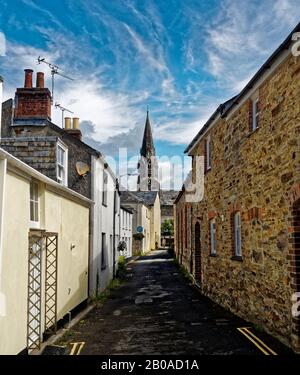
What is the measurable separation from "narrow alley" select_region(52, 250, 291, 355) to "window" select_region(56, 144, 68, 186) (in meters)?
4.59

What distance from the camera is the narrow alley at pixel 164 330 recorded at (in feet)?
28.7

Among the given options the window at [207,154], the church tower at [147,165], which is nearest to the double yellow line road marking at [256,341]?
the window at [207,154]

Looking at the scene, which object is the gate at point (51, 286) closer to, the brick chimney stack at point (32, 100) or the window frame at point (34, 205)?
the window frame at point (34, 205)

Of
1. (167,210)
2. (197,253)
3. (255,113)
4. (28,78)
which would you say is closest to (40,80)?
(28,78)

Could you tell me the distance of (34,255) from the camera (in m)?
8.95

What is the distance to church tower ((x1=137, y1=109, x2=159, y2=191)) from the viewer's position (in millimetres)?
96250

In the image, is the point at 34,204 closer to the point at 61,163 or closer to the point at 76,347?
the point at 76,347

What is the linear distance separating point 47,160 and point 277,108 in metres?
7.24

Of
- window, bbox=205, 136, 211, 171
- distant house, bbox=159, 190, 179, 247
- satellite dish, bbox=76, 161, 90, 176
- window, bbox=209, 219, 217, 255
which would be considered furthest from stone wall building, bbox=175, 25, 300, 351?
distant house, bbox=159, 190, 179, 247

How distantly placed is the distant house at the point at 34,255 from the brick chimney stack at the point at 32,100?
456 cm

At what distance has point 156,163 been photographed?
100m

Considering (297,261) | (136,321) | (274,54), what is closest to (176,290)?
(136,321)

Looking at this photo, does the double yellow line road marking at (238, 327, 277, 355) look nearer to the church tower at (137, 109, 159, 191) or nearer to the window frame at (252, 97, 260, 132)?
the window frame at (252, 97, 260, 132)
